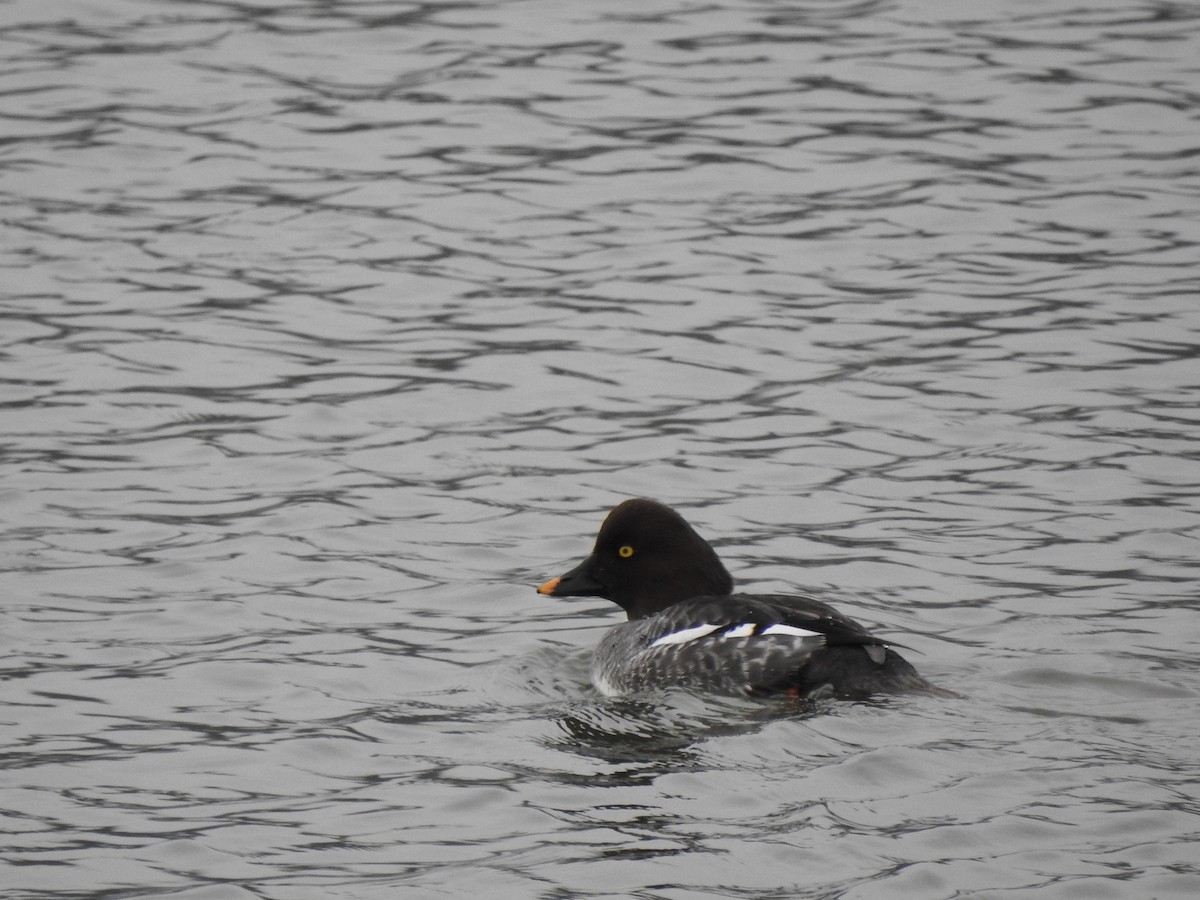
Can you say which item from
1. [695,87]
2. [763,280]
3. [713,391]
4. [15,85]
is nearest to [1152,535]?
[713,391]

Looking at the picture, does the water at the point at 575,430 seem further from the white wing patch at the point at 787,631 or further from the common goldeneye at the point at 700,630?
the white wing patch at the point at 787,631

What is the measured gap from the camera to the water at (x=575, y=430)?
7.46m

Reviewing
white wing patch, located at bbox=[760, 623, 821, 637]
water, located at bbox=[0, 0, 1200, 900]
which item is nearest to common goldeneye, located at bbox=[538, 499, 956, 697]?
white wing patch, located at bbox=[760, 623, 821, 637]

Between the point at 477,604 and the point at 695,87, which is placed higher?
the point at 695,87

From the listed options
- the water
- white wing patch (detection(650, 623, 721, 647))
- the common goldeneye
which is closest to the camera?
the water

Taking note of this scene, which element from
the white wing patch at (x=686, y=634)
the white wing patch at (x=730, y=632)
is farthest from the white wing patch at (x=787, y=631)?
the white wing patch at (x=686, y=634)

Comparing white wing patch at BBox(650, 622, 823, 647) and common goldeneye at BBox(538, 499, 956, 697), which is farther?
white wing patch at BBox(650, 622, 823, 647)

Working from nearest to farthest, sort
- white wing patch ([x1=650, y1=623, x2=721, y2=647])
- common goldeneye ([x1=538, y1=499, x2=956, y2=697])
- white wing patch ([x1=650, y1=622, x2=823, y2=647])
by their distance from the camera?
common goldeneye ([x1=538, y1=499, x2=956, y2=697]), white wing patch ([x1=650, y1=622, x2=823, y2=647]), white wing patch ([x1=650, y1=623, x2=721, y2=647])

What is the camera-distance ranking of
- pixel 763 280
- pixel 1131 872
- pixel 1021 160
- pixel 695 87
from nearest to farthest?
pixel 1131 872 < pixel 763 280 < pixel 1021 160 < pixel 695 87

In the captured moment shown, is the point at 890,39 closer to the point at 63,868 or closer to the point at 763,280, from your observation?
the point at 763,280

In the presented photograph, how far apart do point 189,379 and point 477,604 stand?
3828 millimetres

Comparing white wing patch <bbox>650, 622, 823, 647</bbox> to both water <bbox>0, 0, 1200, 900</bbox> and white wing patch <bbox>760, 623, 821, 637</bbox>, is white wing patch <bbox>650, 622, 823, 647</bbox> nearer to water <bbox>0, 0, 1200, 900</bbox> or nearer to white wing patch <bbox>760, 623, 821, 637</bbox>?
white wing patch <bbox>760, 623, 821, 637</bbox>

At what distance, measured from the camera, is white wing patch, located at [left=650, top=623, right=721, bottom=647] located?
29.7 ft

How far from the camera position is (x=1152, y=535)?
10312 millimetres
